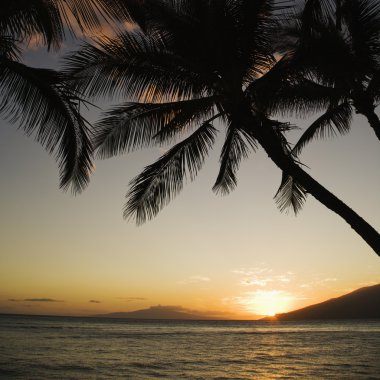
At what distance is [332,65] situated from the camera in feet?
17.4

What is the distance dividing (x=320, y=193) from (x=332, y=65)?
77.0 inches

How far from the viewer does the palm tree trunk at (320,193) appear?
4344 mm

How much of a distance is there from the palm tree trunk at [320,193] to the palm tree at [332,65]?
1.24 metres

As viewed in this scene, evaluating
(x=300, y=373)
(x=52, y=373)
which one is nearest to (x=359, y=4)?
(x=300, y=373)

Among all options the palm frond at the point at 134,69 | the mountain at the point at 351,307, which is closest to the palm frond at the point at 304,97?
the palm frond at the point at 134,69

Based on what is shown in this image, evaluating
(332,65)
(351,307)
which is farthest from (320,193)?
(351,307)

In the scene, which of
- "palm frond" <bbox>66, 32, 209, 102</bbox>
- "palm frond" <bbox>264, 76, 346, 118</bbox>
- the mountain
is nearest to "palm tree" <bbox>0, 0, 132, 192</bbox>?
"palm frond" <bbox>66, 32, 209, 102</bbox>

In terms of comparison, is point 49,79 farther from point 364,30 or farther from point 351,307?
point 351,307

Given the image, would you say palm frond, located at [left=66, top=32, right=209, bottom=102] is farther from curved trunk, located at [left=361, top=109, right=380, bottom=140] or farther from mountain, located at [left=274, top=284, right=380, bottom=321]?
mountain, located at [left=274, top=284, right=380, bottom=321]

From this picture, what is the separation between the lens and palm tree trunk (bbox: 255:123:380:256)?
4.34 m

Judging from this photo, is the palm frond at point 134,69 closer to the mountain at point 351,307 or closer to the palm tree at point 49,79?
the palm tree at point 49,79

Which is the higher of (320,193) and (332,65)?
(332,65)

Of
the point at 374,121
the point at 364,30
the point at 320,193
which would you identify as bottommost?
the point at 320,193

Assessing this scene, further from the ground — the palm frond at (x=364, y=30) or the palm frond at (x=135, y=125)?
the palm frond at (x=364, y=30)
